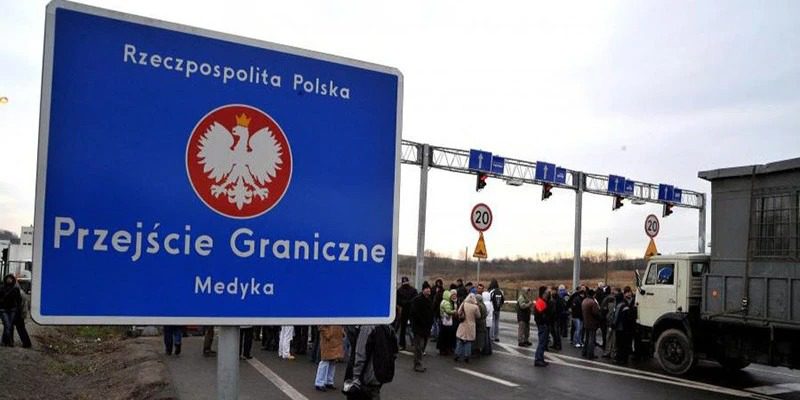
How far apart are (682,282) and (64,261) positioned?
49.8 ft

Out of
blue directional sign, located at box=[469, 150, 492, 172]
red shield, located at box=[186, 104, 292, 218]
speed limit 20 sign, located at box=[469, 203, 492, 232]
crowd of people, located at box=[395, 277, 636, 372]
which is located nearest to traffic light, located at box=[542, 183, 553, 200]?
blue directional sign, located at box=[469, 150, 492, 172]

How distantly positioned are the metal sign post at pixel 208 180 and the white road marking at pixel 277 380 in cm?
909

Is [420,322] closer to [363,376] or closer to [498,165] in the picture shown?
[363,376]

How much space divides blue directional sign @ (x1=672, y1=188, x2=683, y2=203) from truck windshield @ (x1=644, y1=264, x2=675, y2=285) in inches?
690

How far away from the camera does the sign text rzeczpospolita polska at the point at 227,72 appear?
1880mm

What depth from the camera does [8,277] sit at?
16781 mm

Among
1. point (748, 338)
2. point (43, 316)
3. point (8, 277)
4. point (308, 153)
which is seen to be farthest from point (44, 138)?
point (8, 277)

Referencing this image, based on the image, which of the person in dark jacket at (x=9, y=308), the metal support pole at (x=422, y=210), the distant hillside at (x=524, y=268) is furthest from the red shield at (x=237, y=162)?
the distant hillside at (x=524, y=268)

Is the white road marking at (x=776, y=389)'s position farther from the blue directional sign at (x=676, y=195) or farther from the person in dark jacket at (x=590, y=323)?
the blue directional sign at (x=676, y=195)

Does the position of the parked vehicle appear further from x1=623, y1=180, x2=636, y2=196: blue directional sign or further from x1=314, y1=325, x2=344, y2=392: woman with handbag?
x1=623, y1=180, x2=636, y2=196: blue directional sign

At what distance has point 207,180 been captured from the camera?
1930mm

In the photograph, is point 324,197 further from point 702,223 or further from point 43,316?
point 702,223

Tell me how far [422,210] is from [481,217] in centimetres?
418

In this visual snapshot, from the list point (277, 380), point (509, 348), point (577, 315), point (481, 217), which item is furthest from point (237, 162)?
point (577, 315)
